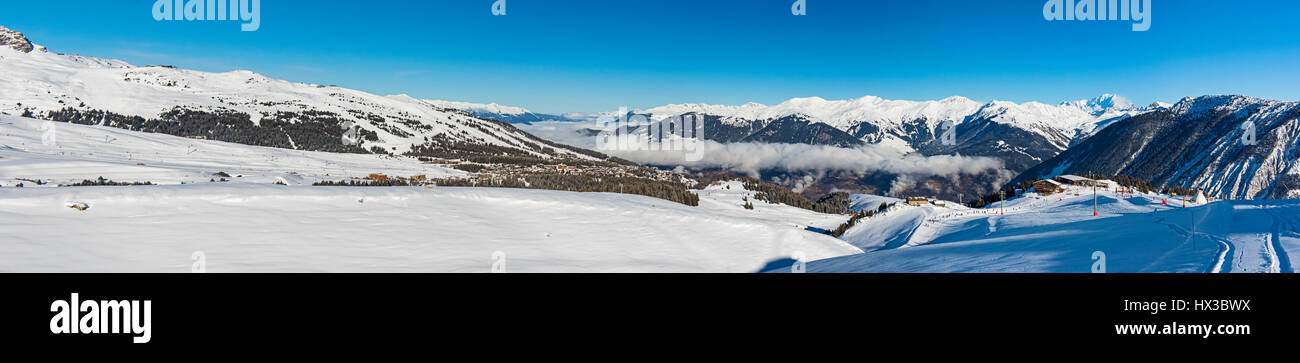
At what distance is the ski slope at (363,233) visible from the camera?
15141 millimetres

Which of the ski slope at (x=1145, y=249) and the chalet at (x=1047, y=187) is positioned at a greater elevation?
the chalet at (x=1047, y=187)

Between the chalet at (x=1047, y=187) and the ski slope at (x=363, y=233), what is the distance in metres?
61.0

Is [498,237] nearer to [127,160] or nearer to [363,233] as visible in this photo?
[363,233]

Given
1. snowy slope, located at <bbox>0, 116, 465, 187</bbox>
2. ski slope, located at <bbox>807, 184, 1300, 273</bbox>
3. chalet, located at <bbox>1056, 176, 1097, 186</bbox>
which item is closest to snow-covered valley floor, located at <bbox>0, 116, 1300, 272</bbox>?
ski slope, located at <bbox>807, 184, 1300, 273</bbox>

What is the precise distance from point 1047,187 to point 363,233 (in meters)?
88.0

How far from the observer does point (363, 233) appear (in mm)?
20016

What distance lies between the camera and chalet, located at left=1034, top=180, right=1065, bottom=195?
Result: 69250mm

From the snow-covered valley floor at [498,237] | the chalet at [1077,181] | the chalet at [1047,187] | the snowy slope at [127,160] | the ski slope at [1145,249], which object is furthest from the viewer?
the chalet at [1077,181]

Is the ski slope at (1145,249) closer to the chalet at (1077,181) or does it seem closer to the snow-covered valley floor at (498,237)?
the snow-covered valley floor at (498,237)

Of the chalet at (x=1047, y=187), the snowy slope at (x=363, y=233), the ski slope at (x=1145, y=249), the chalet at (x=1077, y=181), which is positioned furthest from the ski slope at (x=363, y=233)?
the chalet at (x=1077, y=181)

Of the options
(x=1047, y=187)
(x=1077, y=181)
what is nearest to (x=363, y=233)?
(x=1047, y=187)
